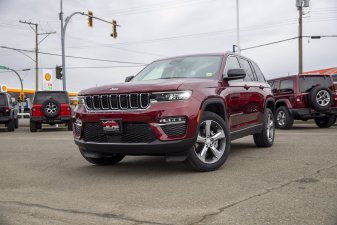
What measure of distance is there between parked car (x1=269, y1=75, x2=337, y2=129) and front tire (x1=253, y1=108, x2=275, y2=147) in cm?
576

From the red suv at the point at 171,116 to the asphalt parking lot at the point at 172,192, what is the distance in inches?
14.0

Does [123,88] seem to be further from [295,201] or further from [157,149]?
[295,201]

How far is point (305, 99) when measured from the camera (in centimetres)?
1423

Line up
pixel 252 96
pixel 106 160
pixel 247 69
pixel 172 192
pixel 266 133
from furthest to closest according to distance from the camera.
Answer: pixel 266 133 < pixel 247 69 < pixel 252 96 < pixel 106 160 < pixel 172 192

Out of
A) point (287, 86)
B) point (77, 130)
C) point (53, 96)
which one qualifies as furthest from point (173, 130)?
point (53, 96)

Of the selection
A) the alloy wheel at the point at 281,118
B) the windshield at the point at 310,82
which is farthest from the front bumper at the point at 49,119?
the windshield at the point at 310,82

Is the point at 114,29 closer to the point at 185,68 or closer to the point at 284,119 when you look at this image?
the point at 284,119

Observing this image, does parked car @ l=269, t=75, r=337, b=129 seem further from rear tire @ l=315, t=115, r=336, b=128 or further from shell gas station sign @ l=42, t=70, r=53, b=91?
shell gas station sign @ l=42, t=70, r=53, b=91

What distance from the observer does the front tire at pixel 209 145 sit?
5.72 m

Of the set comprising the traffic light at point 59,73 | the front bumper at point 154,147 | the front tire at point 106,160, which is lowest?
the front tire at point 106,160

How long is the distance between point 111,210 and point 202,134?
7.27 feet

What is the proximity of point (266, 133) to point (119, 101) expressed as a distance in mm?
3761

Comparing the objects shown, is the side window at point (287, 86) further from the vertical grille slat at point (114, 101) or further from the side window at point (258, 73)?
the vertical grille slat at point (114, 101)

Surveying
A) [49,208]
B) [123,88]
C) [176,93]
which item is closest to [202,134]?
[176,93]
